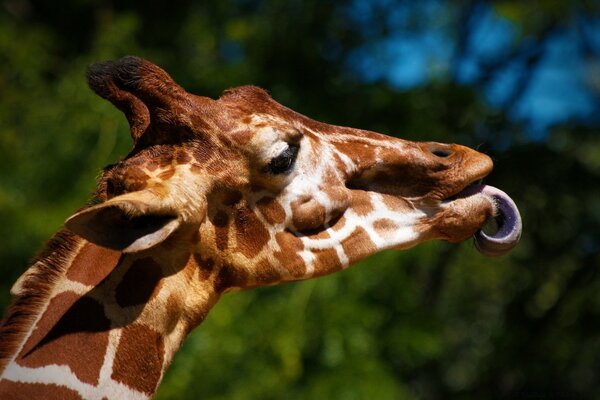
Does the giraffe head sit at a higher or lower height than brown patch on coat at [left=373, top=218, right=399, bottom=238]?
higher

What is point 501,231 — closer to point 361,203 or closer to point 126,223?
point 361,203

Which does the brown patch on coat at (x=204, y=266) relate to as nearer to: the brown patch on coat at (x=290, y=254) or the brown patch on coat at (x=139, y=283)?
the brown patch on coat at (x=139, y=283)

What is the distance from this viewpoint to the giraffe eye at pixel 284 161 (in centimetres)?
348

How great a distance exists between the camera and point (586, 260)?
1277 centimetres

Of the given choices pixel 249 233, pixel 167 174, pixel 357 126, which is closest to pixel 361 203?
pixel 249 233

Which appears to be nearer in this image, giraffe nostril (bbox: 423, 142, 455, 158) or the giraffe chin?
the giraffe chin

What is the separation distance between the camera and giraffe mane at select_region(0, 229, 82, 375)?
9.67 ft

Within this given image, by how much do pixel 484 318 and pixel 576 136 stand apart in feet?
24.6

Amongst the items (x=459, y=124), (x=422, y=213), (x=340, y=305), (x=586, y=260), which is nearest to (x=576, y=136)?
(x=586, y=260)

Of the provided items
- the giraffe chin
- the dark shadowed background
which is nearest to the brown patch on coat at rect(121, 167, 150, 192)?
the giraffe chin

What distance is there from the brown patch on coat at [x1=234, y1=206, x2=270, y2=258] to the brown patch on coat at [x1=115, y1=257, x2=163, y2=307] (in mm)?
387

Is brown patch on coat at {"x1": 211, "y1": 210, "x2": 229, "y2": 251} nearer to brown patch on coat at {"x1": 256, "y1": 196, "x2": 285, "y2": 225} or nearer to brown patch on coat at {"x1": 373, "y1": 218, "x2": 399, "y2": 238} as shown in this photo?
brown patch on coat at {"x1": 256, "y1": 196, "x2": 285, "y2": 225}

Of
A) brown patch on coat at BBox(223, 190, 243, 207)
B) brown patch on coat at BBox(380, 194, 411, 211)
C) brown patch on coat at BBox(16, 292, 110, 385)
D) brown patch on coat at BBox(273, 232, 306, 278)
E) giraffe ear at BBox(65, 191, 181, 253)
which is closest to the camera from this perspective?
giraffe ear at BBox(65, 191, 181, 253)

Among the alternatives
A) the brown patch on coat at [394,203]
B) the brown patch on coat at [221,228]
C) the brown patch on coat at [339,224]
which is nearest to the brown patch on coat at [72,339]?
the brown patch on coat at [221,228]
